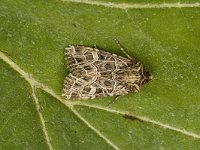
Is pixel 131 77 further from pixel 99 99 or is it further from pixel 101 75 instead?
pixel 99 99

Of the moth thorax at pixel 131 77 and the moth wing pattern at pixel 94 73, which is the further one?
the moth thorax at pixel 131 77

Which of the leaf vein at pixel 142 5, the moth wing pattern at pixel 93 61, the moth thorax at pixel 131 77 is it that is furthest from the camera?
the moth thorax at pixel 131 77

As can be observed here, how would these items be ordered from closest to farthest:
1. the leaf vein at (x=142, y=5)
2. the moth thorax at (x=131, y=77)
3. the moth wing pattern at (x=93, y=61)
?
the leaf vein at (x=142, y=5) → the moth wing pattern at (x=93, y=61) → the moth thorax at (x=131, y=77)

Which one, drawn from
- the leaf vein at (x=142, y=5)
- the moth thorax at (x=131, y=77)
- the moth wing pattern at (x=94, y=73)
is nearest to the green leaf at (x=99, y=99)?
the leaf vein at (x=142, y=5)

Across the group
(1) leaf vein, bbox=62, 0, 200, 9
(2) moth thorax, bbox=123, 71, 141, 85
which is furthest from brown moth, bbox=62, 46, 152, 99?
(1) leaf vein, bbox=62, 0, 200, 9

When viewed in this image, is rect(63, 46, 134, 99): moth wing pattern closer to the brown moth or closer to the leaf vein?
the brown moth

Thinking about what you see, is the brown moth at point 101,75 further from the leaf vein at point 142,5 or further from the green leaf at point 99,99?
the leaf vein at point 142,5

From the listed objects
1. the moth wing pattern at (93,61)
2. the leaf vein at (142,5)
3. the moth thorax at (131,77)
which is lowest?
the moth thorax at (131,77)
